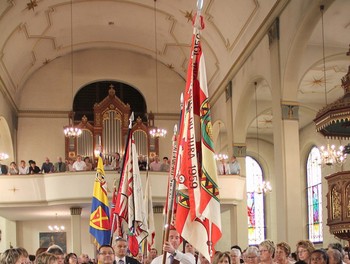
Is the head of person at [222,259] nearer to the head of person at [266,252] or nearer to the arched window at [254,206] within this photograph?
the head of person at [266,252]

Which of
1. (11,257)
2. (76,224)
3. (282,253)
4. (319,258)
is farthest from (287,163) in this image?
(11,257)

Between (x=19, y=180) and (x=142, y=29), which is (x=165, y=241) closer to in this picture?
(x=19, y=180)

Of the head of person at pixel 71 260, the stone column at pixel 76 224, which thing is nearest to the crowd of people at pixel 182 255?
the head of person at pixel 71 260

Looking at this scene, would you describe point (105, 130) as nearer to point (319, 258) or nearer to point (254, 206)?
point (254, 206)

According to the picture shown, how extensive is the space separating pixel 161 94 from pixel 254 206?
7554 millimetres

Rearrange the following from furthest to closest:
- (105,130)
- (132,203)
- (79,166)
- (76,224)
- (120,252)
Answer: (105,130) → (76,224) → (79,166) → (132,203) → (120,252)

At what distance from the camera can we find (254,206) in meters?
29.5

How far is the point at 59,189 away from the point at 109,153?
562 centimetres

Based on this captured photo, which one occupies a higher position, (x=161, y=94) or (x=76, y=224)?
(x=161, y=94)

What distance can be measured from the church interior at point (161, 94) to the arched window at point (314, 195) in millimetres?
92

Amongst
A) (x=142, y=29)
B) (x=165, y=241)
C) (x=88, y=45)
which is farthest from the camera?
(x=88, y=45)

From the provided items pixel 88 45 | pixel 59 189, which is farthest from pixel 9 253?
pixel 88 45

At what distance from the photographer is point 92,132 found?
2456cm

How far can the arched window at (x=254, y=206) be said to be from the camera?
1145 inches
